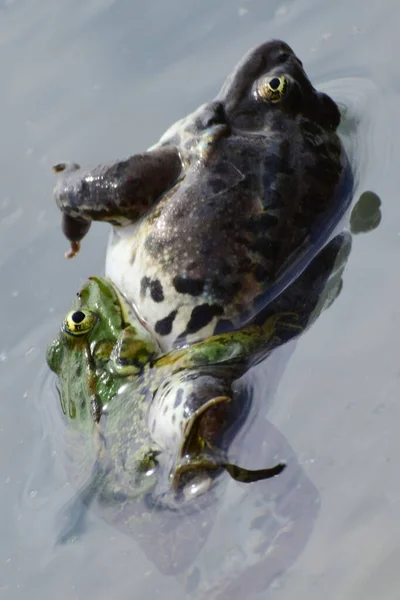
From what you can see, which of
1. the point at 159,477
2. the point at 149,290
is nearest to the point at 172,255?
the point at 149,290

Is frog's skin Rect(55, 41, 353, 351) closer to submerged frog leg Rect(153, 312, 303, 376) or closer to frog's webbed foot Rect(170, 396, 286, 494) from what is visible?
submerged frog leg Rect(153, 312, 303, 376)

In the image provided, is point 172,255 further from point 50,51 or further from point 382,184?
point 50,51

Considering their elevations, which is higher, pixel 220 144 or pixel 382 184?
pixel 220 144

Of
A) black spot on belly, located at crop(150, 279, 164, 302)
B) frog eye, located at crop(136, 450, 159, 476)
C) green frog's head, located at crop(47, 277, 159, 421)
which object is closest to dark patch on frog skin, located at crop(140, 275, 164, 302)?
black spot on belly, located at crop(150, 279, 164, 302)

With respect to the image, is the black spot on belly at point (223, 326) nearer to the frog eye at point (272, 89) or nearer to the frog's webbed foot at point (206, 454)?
the frog's webbed foot at point (206, 454)

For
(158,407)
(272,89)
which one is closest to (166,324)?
(158,407)

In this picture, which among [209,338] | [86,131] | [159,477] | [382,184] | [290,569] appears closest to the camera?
[290,569]

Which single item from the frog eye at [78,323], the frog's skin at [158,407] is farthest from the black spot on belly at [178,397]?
the frog eye at [78,323]
